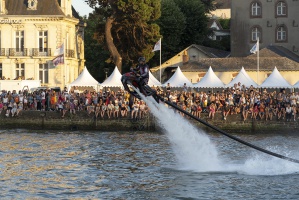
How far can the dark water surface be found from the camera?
32.2 metres

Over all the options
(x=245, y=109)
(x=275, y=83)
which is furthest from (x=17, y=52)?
(x=245, y=109)

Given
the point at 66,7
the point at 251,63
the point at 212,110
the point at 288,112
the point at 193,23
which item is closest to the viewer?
the point at 288,112

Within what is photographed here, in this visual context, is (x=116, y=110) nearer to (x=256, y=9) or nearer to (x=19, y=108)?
(x=19, y=108)

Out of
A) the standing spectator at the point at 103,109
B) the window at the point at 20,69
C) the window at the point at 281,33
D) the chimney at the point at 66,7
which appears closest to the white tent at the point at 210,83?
the standing spectator at the point at 103,109

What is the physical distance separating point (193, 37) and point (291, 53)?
54.3 feet

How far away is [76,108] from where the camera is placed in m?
60.9

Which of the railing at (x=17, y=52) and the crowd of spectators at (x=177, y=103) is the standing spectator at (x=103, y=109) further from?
the railing at (x=17, y=52)

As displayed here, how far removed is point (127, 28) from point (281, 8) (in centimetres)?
2110

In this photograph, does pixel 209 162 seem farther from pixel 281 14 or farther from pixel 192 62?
pixel 281 14

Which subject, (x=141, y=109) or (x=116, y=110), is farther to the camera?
(x=116, y=110)

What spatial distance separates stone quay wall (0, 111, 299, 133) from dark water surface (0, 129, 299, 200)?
4049mm

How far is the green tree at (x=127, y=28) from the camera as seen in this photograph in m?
84.5

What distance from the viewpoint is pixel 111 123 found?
59.7 meters

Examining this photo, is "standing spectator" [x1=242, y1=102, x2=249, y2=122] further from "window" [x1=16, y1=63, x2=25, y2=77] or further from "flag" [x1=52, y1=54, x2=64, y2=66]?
"window" [x1=16, y1=63, x2=25, y2=77]
